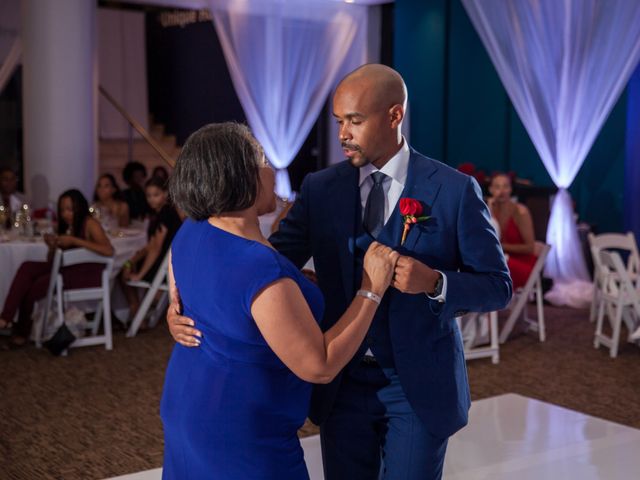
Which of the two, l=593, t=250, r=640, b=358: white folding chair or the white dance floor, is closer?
the white dance floor

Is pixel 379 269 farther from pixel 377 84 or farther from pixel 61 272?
pixel 61 272

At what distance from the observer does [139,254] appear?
24.0 feet

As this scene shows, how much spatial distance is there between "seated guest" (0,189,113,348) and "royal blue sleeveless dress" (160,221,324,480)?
15.6 ft

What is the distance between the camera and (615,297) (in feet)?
20.4

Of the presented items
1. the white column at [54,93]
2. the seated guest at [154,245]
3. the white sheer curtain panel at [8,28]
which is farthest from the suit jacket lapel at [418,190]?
the white sheer curtain panel at [8,28]

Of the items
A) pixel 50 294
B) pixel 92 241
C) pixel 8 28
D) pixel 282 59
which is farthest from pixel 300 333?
pixel 8 28

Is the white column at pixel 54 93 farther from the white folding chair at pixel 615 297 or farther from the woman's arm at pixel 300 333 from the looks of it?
the woman's arm at pixel 300 333

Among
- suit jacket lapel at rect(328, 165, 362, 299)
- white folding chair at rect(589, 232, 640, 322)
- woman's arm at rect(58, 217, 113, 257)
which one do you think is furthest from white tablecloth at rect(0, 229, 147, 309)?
suit jacket lapel at rect(328, 165, 362, 299)

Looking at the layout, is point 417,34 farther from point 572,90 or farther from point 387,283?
point 387,283

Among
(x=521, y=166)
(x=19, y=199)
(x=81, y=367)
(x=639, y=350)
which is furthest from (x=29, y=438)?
(x=521, y=166)

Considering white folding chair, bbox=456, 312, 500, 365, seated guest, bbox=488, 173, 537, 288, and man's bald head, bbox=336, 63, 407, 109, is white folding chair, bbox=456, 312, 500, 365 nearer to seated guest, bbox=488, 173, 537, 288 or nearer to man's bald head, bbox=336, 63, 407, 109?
seated guest, bbox=488, 173, 537, 288

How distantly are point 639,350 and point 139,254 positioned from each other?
12.7 ft

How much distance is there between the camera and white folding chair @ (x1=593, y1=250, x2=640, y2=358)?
610 cm

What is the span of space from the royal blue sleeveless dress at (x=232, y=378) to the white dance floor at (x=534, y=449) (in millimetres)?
1562
